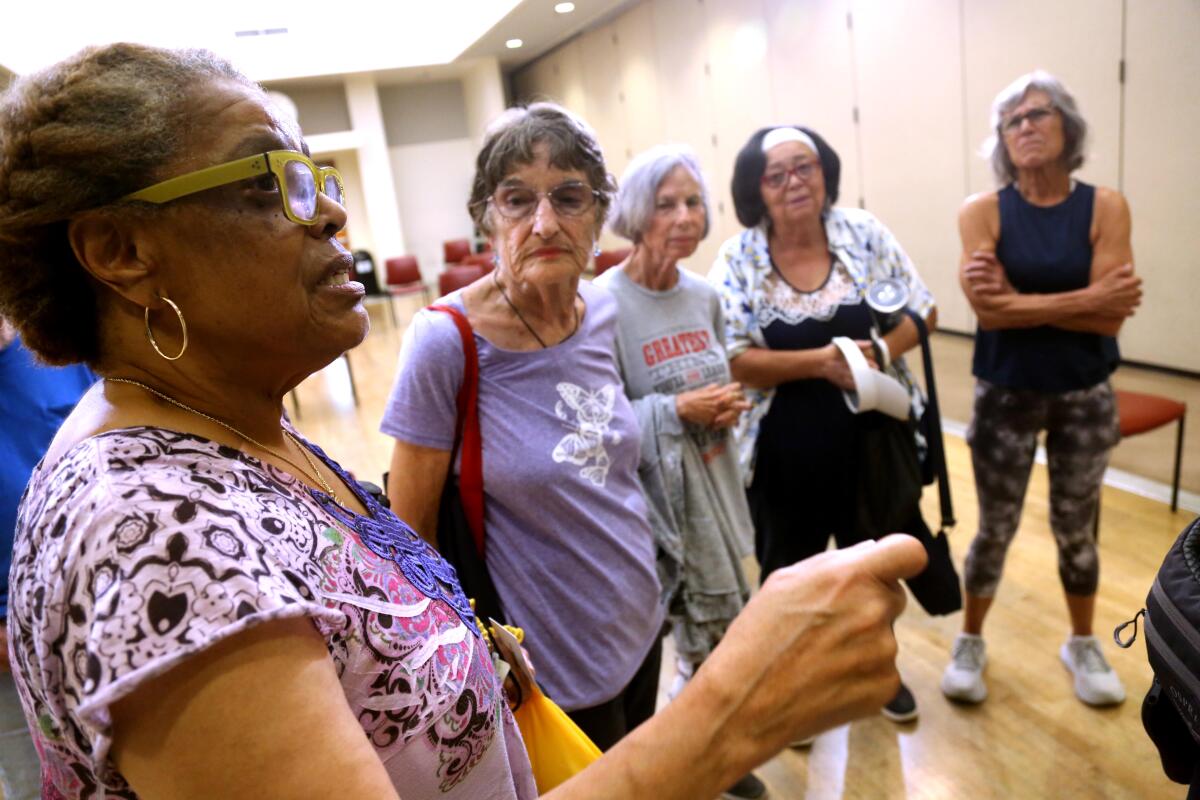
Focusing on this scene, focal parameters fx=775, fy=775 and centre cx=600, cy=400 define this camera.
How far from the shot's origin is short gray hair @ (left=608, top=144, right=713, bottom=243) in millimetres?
2084

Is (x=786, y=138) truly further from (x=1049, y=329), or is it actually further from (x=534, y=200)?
(x=534, y=200)

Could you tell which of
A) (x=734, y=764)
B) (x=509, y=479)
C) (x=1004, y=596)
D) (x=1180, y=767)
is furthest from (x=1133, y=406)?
(x=734, y=764)

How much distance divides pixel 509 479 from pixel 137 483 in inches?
34.3

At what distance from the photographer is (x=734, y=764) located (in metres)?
0.67

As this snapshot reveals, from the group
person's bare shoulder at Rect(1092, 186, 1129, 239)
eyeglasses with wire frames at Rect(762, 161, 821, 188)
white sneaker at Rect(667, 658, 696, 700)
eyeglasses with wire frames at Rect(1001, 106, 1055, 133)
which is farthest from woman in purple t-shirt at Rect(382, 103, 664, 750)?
person's bare shoulder at Rect(1092, 186, 1129, 239)

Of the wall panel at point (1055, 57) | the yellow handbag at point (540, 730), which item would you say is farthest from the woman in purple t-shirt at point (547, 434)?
the wall panel at point (1055, 57)

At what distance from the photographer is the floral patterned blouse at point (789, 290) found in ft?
7.38

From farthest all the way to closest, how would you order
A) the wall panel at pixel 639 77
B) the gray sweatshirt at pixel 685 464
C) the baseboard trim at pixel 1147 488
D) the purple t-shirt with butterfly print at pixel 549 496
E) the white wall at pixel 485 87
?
the white wall at pixel 485 87 < the wall panel at pixel 639 77 < the baseboard trim at pixel 1147 488 < the gray sweatshirt at pixel 685 464 < the purple t-shirt with butterfly print at pixel 549 496

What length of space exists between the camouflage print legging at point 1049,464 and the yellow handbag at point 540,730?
1.77m

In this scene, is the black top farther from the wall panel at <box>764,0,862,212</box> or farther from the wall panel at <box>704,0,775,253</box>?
the wall panel at <box>704,0,775,253</box>

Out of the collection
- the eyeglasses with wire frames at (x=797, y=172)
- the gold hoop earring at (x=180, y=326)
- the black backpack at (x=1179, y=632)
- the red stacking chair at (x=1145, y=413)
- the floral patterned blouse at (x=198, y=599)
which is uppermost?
the eyeglasses with wire frames at (x=797, y=172)

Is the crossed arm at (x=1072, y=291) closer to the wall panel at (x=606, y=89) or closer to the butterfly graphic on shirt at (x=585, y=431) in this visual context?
the butterfly graphic on shirt at (x=585, y=431)

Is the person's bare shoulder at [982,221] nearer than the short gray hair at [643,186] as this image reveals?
No

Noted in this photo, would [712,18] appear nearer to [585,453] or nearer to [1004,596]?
[1004,596]
